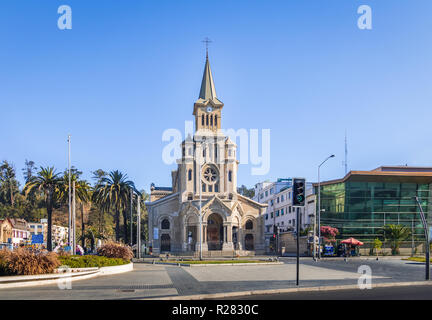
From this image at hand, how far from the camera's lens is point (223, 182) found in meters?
74.5

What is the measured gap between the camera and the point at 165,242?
7181 cm

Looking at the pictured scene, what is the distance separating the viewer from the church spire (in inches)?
3150

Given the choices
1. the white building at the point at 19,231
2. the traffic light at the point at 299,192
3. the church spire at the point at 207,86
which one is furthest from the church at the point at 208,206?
the traffic light at the point at 299,192

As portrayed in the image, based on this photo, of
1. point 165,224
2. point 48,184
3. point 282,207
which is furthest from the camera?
point 282,207

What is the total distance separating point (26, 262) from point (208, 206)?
162 ft

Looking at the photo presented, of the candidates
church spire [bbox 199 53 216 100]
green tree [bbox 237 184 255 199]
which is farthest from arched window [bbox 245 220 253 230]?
green tree [bbox 237 184 255 199]

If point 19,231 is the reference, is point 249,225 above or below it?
above

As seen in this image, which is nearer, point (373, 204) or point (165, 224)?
point (373, 204)

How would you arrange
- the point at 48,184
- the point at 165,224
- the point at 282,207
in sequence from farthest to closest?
the point at 282,207 < the point at 165,224 < the point at 48,184

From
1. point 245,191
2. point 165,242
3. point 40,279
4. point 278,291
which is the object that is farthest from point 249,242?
point 245,191

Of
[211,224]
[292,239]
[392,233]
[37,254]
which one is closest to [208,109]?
[211,224]

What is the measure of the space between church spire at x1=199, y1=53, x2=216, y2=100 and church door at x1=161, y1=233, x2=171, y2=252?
25.5 meters

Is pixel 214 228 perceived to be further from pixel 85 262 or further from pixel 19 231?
pixel 85 262
